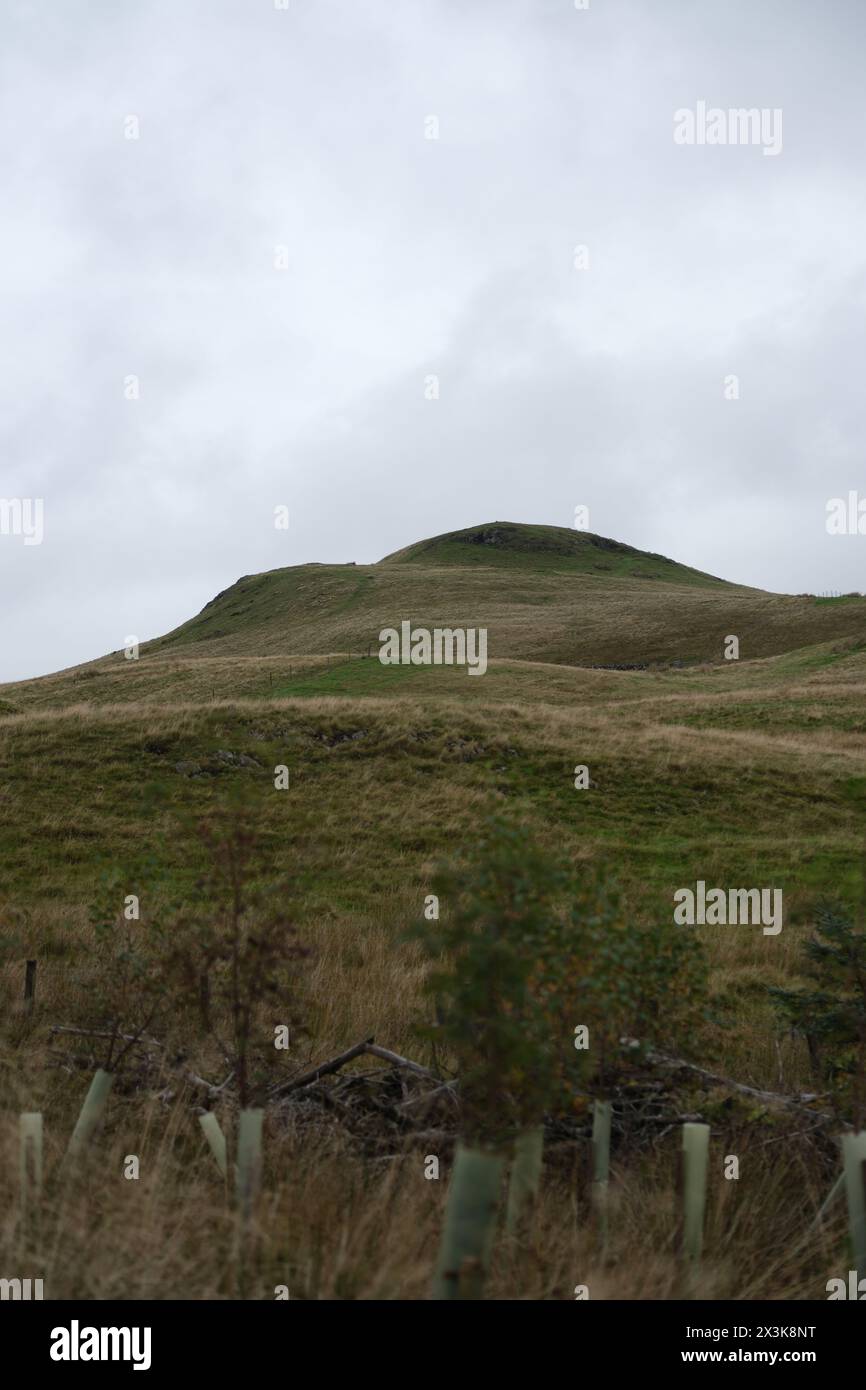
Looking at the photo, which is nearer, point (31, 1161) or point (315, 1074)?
point (31, 1161)

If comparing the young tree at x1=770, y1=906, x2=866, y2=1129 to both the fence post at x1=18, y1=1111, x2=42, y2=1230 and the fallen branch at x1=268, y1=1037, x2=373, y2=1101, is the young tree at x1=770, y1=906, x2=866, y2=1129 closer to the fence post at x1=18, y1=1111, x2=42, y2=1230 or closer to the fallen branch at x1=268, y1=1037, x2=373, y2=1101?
the fallen branch at x1=268, y1=1037, x2=373, y2=1101

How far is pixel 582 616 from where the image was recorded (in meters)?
76.6

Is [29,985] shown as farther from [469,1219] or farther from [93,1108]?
[469,1219]

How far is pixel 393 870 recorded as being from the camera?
15445mm

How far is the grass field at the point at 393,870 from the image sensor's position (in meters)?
3.89

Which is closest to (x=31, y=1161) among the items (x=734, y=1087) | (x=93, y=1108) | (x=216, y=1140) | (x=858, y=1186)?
(x=93, y=1108)

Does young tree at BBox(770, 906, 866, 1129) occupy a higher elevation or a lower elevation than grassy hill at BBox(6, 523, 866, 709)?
lower

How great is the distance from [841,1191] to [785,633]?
65725 millimetres

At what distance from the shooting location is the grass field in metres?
3.89

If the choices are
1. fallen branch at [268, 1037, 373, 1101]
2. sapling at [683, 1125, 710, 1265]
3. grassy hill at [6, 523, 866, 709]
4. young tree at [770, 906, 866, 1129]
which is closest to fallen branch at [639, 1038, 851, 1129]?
young tree at [770, 906, 866, 1129]

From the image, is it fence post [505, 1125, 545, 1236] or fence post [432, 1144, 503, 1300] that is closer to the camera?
fence post [432, 1144, 503, 1300]

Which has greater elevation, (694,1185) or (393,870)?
(393,870)

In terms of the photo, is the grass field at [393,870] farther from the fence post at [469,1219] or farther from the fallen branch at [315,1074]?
the fence post at [469,1219]

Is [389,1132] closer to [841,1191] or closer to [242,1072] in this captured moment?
[242,1072]
